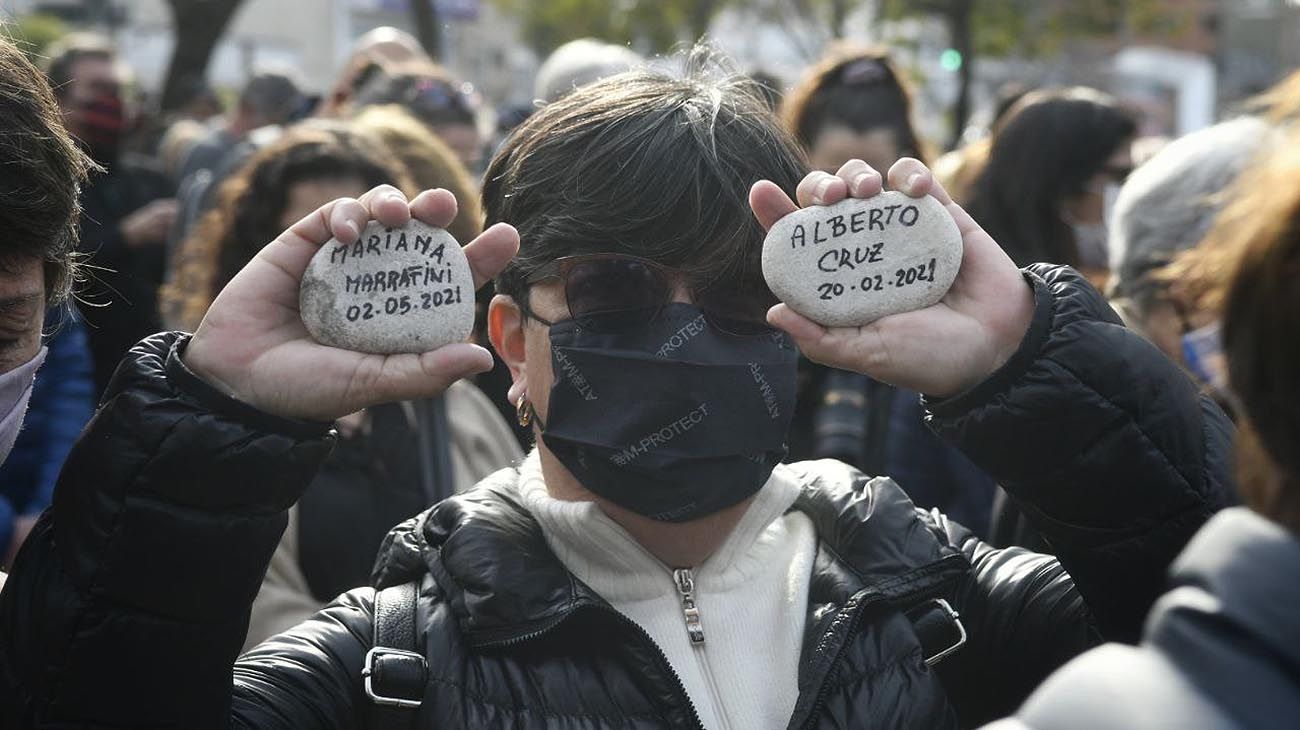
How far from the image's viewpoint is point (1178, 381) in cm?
206

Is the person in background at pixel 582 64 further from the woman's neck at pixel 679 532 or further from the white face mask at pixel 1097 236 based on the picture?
the woman's neck at pixel 679 532

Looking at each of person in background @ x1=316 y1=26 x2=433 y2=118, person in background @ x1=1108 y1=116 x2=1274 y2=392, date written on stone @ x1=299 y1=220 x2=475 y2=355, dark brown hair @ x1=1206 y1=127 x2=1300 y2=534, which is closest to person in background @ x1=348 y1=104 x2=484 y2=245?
person in background @ x1=1108 y1=116 x2=1274 y2=392

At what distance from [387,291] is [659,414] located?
0.51 m

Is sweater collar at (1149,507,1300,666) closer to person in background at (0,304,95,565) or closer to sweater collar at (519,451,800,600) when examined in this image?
sweater collar at (519,451,800,600)

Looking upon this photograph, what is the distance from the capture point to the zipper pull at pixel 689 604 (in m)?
2.26

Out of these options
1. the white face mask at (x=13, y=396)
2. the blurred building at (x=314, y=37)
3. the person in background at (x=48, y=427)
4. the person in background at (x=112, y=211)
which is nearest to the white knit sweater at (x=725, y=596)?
the white face mask at (x=13, y=396)

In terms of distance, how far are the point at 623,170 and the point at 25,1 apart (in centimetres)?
4501

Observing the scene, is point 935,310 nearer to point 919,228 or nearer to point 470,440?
point 919,228

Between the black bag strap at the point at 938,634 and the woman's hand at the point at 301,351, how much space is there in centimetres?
73

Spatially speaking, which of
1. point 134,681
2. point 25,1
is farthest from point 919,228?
point 25,1

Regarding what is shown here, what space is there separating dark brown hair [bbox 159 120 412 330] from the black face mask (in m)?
2.13

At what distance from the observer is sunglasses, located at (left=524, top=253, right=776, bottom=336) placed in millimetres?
2369

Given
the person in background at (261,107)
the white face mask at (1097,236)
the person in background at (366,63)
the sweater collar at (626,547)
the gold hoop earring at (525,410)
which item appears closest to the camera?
the sweater collar at (626,547)

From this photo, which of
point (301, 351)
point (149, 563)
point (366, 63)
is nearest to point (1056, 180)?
point (301, 351)
